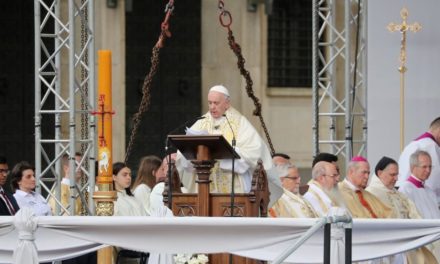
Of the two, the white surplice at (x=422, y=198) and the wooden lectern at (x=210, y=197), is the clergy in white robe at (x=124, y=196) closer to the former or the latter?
the white surplice at (x=422, y=198)

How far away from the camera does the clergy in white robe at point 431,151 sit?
17750 mm

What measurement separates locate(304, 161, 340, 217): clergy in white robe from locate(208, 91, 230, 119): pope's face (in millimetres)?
1717

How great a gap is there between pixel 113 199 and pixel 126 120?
1355cm

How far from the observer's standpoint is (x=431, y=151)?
1789cm

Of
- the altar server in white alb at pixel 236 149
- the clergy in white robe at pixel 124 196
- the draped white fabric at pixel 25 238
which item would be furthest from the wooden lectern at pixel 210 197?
the clergy in white robe at pixel 124 196

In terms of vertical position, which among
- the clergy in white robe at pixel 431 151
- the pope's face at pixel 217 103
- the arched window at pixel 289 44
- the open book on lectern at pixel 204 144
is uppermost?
the arched window at pixel 289 44

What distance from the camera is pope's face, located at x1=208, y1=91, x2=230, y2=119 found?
1419cm

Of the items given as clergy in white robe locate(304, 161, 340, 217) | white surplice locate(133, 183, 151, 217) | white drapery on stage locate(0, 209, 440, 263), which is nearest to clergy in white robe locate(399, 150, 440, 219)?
clergy in white robe locate(304, 161, 340, 217)

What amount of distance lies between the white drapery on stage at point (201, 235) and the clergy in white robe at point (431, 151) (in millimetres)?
6078

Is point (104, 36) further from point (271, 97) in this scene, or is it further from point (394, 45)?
point (394, 45)

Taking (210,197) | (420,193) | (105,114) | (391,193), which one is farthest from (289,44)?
(210,197)

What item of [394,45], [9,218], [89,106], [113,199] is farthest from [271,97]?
[9,218]

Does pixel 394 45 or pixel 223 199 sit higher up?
pixel 394 45

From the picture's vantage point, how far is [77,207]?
57.8ft
